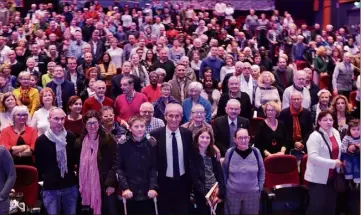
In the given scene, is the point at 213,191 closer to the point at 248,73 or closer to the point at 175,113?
the point at 175,113

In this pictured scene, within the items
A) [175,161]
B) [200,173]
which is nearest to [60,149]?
[175,161]

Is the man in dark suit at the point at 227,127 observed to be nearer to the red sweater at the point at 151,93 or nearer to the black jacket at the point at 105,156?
the black jacket at the point at 105,156

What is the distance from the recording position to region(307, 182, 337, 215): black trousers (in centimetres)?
487

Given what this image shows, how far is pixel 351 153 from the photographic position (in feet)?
15.8

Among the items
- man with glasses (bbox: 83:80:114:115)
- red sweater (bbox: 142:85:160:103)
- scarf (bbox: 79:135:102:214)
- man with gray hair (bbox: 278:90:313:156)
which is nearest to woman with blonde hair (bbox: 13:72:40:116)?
man with glasses (bbox: 83:80:114:115)

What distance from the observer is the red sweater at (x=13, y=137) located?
15.9ft

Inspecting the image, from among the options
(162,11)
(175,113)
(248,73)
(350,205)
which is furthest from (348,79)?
(162,11)

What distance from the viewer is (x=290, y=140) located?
5.47 metres

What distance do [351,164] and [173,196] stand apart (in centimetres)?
181

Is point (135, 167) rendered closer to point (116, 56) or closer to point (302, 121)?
point (302, 121)

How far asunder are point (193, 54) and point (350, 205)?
4422 mm

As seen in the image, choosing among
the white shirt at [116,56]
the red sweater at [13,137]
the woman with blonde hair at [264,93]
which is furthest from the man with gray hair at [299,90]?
the white shirt at [116,56]

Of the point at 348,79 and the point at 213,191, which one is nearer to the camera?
the point at 213,191

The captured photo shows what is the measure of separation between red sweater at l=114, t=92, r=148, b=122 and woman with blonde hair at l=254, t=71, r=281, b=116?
1624mm
